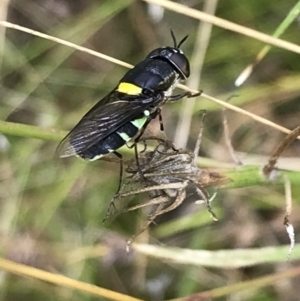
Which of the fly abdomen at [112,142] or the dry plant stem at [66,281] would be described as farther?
the dry plant stem at [66,281]

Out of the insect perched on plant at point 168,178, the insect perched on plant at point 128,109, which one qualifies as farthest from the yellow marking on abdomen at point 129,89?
the insect perched on plant at point 168,178

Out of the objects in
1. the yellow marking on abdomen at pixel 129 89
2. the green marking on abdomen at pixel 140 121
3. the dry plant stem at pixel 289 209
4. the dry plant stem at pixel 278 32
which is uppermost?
the dry plant stem at pixel 278 32

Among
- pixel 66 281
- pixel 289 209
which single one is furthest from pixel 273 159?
pixel 66 281

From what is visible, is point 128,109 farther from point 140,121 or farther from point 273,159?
point 273,159

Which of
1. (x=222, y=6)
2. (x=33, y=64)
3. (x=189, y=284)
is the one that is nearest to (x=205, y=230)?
(x=189, y=284)

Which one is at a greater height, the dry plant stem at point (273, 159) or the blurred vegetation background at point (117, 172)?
the blurred vegetation background at point (117, 172)

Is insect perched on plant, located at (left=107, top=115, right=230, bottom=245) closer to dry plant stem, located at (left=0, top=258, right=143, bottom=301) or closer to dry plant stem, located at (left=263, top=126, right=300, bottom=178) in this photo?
dry plant stem, located at (left=263, top=126, right=300, bottom=178)

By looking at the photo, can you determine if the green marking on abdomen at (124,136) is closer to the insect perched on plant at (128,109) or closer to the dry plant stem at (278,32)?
the insect perched on plant at (128,109)
